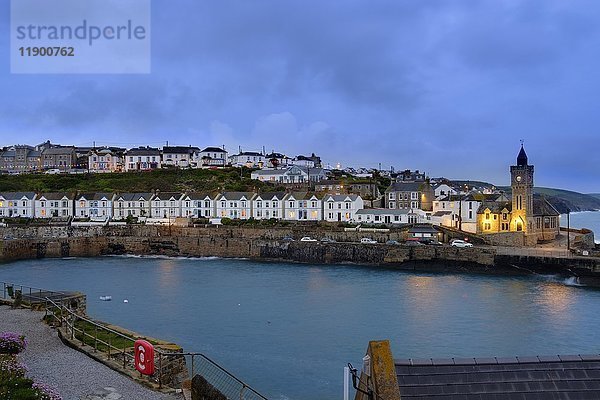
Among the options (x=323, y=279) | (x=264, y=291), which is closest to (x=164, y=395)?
(x=264, y=291)

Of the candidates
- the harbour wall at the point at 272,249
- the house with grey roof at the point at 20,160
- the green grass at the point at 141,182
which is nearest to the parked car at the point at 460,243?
the harbour wall at the point at 272,249

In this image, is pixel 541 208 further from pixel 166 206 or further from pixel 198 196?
pixel 166 206

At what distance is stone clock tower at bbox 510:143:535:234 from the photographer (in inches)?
1820

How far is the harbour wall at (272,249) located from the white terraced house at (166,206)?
257 inches

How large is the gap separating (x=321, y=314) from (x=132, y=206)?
41.9 m

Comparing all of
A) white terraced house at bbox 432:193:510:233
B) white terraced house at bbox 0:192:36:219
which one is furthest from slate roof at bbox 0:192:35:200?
white terraced house at bbox 432:193:510:233

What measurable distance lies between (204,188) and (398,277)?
40540mm

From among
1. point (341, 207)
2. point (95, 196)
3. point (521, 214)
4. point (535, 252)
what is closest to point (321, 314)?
point (535, 252)

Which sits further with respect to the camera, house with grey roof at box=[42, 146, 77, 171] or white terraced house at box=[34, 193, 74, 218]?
house with grey roof at box=[42, 146, 77, 171]

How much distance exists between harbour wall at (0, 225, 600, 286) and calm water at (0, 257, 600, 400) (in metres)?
2.18

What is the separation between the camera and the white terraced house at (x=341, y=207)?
181ft

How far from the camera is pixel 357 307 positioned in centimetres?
2652

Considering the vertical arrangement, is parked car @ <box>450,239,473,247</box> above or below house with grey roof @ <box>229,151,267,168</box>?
below

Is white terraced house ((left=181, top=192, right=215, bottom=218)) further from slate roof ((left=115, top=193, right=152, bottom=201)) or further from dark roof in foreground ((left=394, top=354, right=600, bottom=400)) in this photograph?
dark roof in foreground ((left=394, top=354, right=600, bottom=400))
